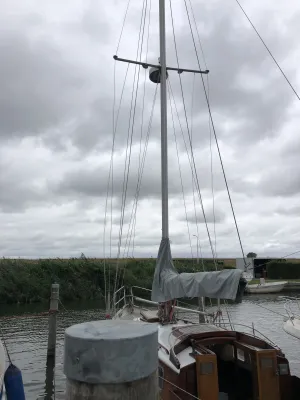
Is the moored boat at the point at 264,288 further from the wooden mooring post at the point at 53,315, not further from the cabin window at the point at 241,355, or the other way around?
the cabin window at the point at 241,355

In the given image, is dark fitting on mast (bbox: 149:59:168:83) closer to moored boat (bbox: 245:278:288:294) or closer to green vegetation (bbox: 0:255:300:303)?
green vegetation (bbox: 0:255:300:303)

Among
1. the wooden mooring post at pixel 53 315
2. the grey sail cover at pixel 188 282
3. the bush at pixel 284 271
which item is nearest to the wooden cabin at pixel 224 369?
the grey sail cover at pixel 188 282

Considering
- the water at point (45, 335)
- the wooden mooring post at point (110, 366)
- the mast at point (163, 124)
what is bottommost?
the water at point (45, 335)

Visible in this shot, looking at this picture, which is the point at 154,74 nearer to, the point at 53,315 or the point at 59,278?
the point at 53,315

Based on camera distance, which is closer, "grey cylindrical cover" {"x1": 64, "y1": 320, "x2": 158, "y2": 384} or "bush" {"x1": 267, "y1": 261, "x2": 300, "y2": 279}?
"grey cylindrical cover" {"x1": 64, "y1": 320, "x2": 158, "y2": 384}

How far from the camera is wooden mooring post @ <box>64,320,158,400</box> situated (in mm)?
3543

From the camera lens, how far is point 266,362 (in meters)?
7.98

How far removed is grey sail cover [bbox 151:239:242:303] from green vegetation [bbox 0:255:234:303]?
72.2ft

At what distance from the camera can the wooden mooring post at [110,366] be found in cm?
354

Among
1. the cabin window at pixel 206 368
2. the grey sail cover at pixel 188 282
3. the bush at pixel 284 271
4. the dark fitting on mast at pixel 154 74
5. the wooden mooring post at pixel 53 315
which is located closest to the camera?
the cabin window at pixel 206 368

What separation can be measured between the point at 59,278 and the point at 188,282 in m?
32.4

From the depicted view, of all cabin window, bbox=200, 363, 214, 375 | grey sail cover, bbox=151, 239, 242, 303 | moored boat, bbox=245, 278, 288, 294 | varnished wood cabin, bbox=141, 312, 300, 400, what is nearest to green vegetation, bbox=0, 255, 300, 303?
moored boat, bbox=245, 278, 288, 294

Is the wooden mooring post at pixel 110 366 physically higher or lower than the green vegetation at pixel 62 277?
lower

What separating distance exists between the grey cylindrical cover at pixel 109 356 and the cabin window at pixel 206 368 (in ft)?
13.6
